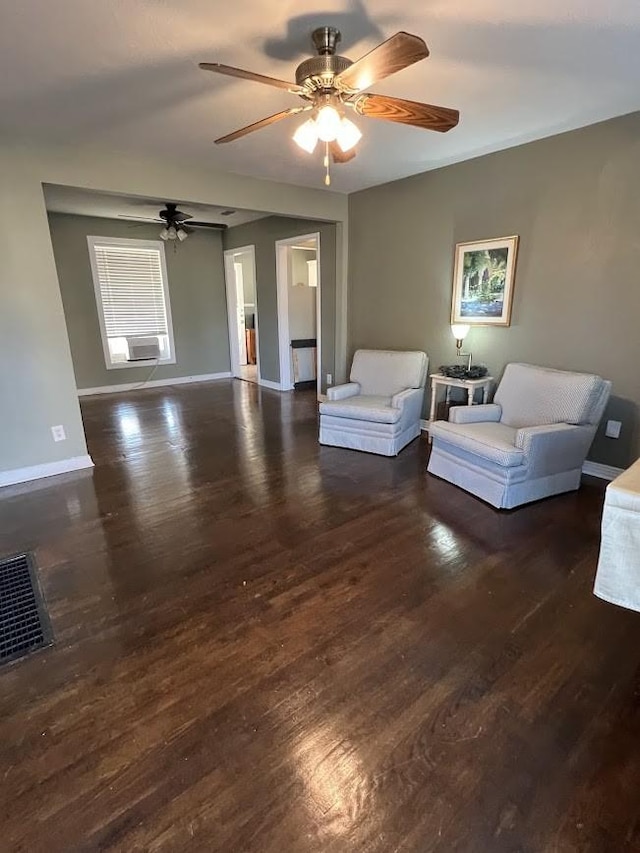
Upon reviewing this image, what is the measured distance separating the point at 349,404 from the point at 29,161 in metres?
3.01

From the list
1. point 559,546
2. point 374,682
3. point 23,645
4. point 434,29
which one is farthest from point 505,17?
point 23,645

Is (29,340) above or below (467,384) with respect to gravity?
above

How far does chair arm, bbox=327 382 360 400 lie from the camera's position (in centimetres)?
426

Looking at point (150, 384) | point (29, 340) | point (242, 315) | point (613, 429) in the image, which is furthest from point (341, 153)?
point (242, 315)

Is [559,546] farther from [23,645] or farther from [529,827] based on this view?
[23,645]

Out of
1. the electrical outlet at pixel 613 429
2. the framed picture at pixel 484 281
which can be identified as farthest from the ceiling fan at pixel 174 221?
the electrical outlet at pixel 613 429

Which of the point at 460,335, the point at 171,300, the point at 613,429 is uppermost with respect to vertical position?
the point at 171,300

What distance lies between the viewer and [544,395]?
3.20 meters

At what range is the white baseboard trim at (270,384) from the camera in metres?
6.66

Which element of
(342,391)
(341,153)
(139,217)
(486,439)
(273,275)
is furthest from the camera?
(273,275)

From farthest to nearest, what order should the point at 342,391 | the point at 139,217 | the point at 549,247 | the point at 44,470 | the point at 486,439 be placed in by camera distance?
the point at 139,217 → the point at 342,391 → the point at 44,470 → the point at 549,247 → the point at 486,439

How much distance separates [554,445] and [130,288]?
6.23 m

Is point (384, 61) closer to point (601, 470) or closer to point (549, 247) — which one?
point (549, 247)

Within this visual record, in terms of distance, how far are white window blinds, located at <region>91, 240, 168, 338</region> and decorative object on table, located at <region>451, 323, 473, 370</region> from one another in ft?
16.0
